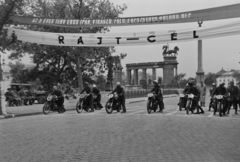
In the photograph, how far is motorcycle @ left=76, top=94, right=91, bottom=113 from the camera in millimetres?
18344

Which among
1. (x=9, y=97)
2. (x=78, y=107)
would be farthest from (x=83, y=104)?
(x=9, y=97)

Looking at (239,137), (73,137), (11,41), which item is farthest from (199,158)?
(11,41)

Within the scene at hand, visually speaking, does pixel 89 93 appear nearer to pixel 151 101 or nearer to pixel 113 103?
pixel 113 103

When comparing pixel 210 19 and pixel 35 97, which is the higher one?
pixel 210 19

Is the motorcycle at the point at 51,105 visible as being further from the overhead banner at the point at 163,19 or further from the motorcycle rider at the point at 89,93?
the overhead banner at the point at 163,19

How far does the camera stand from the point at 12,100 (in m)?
26.2

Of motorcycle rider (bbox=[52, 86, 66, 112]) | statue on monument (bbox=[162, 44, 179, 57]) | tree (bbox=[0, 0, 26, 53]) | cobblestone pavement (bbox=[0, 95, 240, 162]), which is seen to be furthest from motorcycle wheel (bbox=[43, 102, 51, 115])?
statue on monument (bbox=[162, 44, 179, 57])

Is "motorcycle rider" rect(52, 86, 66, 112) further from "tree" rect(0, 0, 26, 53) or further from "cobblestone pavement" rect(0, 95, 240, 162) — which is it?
"cobblestone pavement" rect(0, 95, 240, 162)

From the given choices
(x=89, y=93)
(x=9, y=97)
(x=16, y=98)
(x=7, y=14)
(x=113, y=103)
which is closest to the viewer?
(x=7, y=14)

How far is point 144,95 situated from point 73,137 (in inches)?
1533

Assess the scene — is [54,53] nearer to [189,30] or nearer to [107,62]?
[107,62]

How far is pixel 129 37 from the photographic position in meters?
16.9

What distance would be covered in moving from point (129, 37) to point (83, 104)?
16.0 feet

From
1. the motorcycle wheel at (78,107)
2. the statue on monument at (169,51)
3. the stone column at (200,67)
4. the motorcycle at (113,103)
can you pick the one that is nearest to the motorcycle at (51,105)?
the motorcycle wheel at (78,107)
